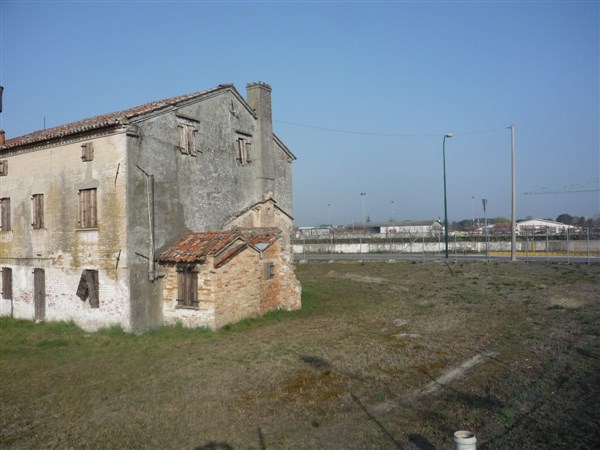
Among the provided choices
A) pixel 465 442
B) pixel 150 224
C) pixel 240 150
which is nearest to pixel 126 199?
pixel 150 224

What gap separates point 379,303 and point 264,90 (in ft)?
33.7

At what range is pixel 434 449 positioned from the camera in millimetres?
6445

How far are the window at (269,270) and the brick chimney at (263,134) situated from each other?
372 centimetres

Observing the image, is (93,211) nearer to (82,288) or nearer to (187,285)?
(82,288)

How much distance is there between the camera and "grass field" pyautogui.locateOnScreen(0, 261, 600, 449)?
24.0ft

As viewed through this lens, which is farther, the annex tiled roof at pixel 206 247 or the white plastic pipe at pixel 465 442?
the annex tiled roof at pixel 206 247

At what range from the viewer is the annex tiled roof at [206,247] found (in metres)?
14.8

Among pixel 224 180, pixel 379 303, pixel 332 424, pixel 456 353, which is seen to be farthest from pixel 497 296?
pixel 332 424

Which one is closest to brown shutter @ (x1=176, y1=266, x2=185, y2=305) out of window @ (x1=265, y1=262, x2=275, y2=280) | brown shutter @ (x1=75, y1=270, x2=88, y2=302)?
brown shutter @ (x1=75, y1=270, x2=88, y2=302)

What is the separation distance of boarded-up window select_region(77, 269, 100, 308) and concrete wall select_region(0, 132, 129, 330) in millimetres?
196

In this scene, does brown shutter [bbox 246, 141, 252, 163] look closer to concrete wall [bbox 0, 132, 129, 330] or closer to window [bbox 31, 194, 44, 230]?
concrete wall [bbox 0, 132, 129, 330]

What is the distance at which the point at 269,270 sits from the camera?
17.8 m

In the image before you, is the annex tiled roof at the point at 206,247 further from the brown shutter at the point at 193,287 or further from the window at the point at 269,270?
the window at the point at 269,270

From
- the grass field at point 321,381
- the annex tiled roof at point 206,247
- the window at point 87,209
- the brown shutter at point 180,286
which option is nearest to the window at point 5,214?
the grass field at point 321,381
